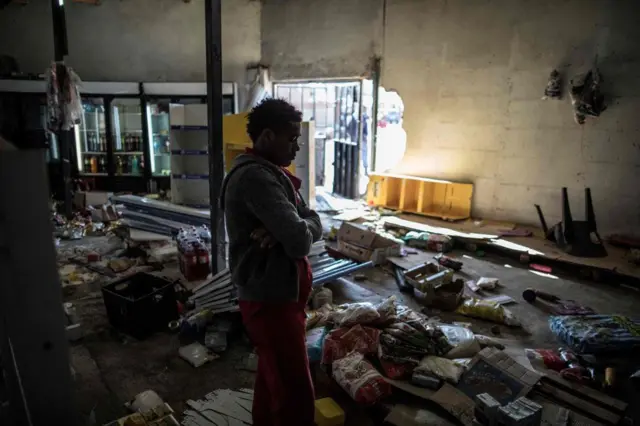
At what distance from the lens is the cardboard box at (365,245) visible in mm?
5273

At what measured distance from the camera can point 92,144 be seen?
896 centimetres

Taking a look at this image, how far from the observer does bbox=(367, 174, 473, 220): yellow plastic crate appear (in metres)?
6.94

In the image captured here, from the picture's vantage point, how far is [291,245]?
1.74 meters

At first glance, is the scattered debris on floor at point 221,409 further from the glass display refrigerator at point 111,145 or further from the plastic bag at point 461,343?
the glass display refrigerator at point 111,145

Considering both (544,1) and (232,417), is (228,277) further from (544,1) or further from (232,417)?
(544,1)

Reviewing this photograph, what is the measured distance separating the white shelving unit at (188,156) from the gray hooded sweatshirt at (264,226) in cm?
564

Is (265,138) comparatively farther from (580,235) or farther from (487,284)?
(580,235)

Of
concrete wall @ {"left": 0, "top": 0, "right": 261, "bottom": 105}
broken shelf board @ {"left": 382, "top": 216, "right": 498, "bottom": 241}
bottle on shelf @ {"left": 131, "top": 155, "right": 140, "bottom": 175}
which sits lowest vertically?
broken shelf board @ {"left": 382, "top": 216, "right": 498, "bottom": 241}

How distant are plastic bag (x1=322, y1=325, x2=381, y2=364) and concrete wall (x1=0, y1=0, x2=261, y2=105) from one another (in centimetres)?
706

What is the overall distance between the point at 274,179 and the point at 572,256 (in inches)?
186

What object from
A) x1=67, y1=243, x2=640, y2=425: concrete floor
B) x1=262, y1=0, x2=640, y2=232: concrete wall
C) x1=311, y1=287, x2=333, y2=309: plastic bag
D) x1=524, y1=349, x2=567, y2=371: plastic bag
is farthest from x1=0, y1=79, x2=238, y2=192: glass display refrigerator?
x1=524, y1=349, x2=567, y2=371: plastic bag

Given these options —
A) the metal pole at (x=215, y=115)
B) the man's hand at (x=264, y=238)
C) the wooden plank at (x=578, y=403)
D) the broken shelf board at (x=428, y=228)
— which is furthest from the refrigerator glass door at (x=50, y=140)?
the wooden plank at (x=578, y=403)

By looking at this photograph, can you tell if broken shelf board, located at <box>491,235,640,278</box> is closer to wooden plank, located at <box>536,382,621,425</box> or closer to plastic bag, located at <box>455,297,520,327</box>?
plastic bag, located at <box>455,297,520,327</box>

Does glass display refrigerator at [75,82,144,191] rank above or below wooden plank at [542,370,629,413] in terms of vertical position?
above
